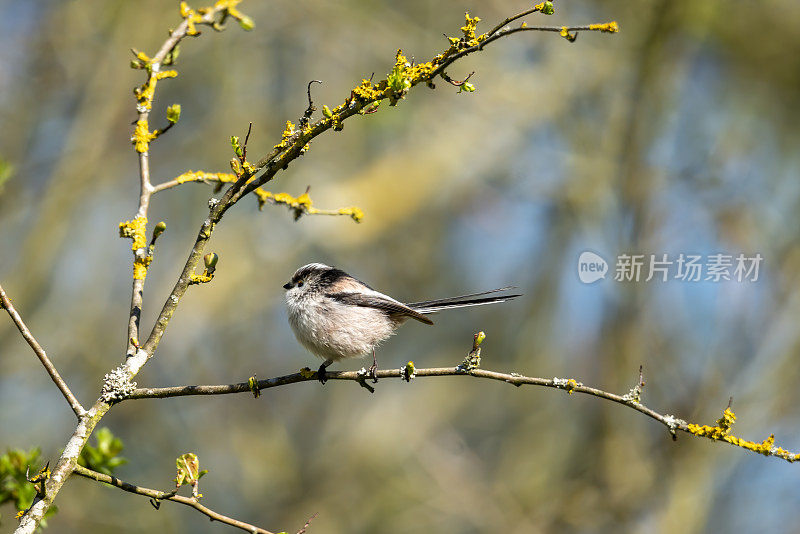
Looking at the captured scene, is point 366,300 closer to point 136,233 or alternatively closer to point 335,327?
point 335,327

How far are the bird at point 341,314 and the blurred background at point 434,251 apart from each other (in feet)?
11.1

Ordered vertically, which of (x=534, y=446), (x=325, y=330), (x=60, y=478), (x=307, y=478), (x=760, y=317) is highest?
(x=760, y=317)

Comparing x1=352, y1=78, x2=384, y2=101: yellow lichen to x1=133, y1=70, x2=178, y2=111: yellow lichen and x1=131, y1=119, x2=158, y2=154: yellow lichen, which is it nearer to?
x1=133, y1=70, x2=178, y2=111: yellow lichen

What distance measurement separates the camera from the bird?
441cm

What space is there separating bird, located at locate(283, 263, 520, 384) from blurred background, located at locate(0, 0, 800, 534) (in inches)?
134

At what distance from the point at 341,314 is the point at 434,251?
5.45 meters

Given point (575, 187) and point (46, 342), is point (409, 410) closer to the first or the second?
point (575, 187)

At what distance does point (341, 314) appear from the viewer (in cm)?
449

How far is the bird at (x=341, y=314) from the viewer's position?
4.41m

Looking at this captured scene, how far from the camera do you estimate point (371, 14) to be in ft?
28.5

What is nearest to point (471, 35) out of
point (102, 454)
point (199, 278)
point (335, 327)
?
point (199, 278)

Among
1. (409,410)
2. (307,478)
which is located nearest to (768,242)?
(409,410)

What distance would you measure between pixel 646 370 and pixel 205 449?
17.6ft

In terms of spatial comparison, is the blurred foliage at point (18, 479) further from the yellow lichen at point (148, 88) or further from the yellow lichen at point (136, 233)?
the yellow lichen at point (148, 88)
